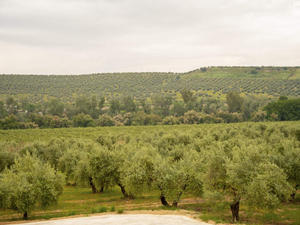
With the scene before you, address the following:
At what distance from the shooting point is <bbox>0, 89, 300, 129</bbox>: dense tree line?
132250 millimetres

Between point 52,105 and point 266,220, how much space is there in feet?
462

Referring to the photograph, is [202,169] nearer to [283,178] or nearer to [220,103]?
[283,178]

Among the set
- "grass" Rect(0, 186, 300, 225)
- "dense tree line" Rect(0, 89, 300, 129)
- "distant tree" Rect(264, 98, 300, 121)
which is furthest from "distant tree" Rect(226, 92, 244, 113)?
"grass" Rect(0, 186, 300, 225)

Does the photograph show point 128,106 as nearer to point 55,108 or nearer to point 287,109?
point 55,108

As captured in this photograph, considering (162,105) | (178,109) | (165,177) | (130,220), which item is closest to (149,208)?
(165,177)

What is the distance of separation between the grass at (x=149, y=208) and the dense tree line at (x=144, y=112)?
3696 inches

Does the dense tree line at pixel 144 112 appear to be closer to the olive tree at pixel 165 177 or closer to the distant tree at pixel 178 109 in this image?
the distant tree at pixel 178 109

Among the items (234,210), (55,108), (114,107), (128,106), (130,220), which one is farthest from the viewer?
(128,106)

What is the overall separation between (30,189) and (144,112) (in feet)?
424

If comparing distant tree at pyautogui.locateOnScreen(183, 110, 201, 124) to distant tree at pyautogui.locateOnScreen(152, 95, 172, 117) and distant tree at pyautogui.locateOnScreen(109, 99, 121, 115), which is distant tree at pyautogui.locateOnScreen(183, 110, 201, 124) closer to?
distant tree at pyautogui.locateOnScreen(152, 95, 172, 117)

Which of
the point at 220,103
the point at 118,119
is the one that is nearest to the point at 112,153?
the point at 118,119

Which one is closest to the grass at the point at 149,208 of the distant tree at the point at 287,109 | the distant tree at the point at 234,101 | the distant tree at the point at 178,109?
the distant tree at the point at 287,109

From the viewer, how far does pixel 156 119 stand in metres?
143

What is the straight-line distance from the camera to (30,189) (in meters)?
30.9
